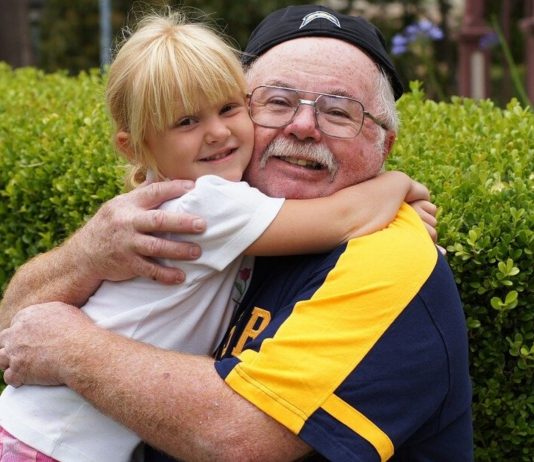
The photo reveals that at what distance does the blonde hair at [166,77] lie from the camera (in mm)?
2574

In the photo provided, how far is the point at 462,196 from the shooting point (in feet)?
10.2

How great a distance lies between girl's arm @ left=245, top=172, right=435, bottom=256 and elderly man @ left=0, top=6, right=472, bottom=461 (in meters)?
0.03

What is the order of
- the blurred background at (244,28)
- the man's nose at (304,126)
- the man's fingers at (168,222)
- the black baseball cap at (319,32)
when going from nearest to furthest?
the man's fingers at (168,222)
the man's nose at (304,126)
the black baseball cap at (319,32)
the blurred background at (244,28)

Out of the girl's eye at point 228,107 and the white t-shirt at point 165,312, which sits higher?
the girl's eye at point 228,107

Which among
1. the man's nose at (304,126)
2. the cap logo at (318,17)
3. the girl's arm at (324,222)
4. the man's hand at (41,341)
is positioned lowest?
the man's hand at (41,341)

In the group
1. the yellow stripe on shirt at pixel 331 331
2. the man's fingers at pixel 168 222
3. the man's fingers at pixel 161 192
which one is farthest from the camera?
the man's fingers at pixel 161 192

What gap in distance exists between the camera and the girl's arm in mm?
2484

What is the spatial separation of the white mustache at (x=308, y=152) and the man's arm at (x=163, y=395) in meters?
0.64

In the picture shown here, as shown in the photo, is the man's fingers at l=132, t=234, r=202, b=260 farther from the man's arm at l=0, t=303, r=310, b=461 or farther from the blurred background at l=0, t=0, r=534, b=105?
the blurred background at l=0, t=0, r=534, b=105

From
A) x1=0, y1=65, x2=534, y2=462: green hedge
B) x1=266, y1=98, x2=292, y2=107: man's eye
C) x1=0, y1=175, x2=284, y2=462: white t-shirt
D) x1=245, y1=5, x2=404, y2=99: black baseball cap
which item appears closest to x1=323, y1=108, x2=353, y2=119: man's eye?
x1=266, y1=98, x2=292, y2=107: man's eye

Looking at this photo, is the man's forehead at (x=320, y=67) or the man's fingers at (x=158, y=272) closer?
the man's fingers at (x=158, y=272)

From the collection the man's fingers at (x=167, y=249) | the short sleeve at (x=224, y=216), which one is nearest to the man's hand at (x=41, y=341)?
the man's fingers at (x=167, y=249)

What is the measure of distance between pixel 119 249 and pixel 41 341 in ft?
1.10

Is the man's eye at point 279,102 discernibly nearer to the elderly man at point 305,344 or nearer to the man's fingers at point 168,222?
the elderly man at point 305,344
